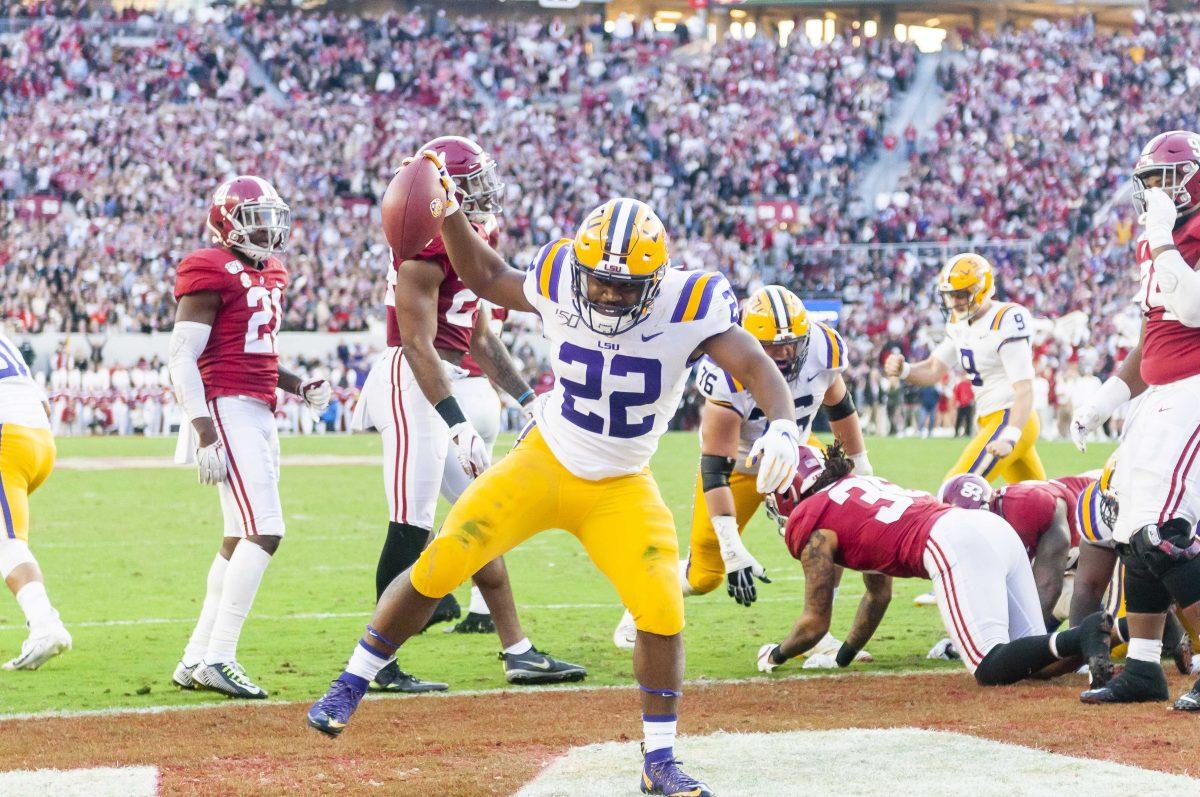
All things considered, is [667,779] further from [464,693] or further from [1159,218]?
[1159,218]

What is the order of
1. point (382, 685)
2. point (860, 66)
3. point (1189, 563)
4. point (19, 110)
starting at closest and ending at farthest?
point (1189, 563)
point (382, 685)
point (19, 110)
point (860, 66)

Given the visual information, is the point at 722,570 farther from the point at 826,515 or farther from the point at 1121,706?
the point at 1121,706

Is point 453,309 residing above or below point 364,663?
above

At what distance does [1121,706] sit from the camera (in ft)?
16.8

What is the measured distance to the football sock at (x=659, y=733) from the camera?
418 cm

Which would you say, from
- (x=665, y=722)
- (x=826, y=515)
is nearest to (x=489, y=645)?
(x=826, y=515)

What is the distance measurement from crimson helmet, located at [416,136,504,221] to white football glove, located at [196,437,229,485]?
1365 millimetres

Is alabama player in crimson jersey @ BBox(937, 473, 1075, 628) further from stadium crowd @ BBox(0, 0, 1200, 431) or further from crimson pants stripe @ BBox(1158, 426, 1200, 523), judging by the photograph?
stadium crowd @ BBox(0, 0, 1200, 431)

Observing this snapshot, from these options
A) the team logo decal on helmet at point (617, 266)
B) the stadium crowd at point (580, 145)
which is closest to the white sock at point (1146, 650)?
the team logo decal on helmet at point (617, 266)

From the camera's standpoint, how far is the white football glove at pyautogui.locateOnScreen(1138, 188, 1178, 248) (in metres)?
5.03

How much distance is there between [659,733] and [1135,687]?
1894 millimetres

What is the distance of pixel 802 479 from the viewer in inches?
241

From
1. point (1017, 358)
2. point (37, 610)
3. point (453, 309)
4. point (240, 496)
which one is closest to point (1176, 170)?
point (453, 309)

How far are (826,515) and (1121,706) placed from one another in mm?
1325
